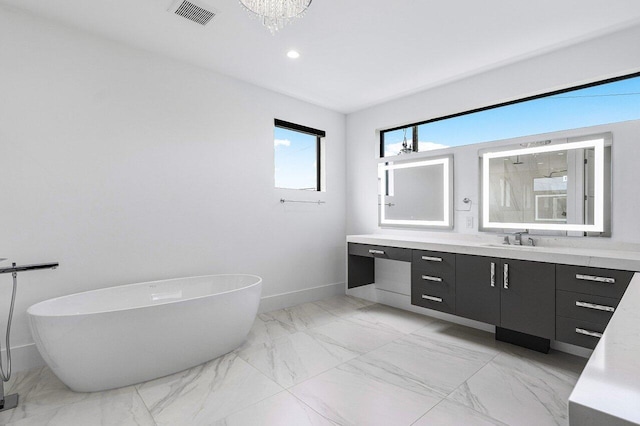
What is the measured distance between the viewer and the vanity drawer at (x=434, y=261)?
2896 mm

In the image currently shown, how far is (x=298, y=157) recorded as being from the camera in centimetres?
425

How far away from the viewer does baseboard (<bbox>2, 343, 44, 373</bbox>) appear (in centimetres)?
231

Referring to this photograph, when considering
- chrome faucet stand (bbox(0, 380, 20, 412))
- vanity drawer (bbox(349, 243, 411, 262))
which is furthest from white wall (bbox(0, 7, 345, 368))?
vanity drawer (bbox(349, 243, 411, 262))

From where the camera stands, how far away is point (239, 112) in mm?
3486

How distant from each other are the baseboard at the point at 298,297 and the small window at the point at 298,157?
130 cm

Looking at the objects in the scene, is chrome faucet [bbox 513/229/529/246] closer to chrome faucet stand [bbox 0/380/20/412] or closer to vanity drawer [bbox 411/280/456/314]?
vanity drawer [bbox 411/280/456/314]

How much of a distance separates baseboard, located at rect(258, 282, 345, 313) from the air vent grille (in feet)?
8.87

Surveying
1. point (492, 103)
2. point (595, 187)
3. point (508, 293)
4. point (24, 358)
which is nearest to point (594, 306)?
point (508, 293)

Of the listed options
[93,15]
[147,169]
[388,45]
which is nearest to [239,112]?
[147,169]

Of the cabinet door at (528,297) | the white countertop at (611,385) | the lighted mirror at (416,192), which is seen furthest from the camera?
the lighted mirror at (416,192)

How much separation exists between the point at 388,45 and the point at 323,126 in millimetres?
1685

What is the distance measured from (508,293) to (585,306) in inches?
18.6

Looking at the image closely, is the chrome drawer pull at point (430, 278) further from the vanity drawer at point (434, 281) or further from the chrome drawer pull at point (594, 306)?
the chrome drawer pull at point (594, 306)

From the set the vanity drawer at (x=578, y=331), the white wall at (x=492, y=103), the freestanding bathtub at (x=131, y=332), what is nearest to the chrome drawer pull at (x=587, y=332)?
the vanity drawer at (x=578, y=331)
